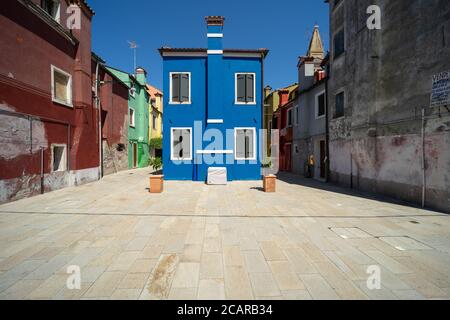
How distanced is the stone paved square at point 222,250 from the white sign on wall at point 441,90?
11.5ft

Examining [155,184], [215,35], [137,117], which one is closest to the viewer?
[155,184]

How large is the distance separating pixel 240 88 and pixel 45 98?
32.8ft

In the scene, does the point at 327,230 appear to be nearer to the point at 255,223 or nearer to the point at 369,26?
the point at 255,223

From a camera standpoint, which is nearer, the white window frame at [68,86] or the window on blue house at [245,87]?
the white window frame at [68,86]

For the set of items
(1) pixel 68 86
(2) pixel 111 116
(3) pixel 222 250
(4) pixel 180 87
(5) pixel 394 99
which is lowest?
(3) pixel 222 250

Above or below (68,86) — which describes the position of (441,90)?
below

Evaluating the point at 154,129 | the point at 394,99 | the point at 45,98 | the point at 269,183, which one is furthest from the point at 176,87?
the point at 154,129

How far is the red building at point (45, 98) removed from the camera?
8.29m

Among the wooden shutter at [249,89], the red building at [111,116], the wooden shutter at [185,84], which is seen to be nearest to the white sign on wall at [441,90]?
the wooden shutter at [249,89]

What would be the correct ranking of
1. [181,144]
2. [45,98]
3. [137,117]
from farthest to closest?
[137,117] → [181,144] → [45,98]

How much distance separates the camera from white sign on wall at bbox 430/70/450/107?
6922 millimetres

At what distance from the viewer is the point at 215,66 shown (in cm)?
1365

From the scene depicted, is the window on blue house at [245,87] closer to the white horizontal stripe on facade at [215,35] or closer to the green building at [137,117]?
the white horizontal stripe on facade at [215,35]

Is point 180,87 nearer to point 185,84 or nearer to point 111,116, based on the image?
point 185,84
